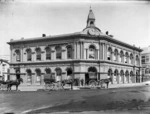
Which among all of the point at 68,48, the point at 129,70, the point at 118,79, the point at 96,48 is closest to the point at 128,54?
the point at 129,70

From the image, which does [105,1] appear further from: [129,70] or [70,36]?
[129,70]

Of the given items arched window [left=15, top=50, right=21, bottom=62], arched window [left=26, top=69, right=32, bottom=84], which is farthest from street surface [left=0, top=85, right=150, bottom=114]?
arched window [left=15, top=50, right=21, bottom=62]

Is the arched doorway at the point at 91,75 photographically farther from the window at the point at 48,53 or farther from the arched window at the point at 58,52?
the window at the point at 48,53

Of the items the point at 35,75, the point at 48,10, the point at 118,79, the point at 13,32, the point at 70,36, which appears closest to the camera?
the point at 48,10

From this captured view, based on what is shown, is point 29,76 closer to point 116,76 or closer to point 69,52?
point 69,52

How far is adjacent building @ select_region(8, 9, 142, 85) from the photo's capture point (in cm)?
2516

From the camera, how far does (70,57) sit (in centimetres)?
2581

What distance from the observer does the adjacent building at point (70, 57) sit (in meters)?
25.2

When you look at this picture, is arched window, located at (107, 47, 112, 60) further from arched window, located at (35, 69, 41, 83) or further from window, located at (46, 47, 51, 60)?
arched window, located at (35, 69, 41, 83)

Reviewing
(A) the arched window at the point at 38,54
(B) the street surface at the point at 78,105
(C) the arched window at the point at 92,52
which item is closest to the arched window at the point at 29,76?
(A) the arched window at the point at 38,54

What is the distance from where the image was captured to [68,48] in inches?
1025

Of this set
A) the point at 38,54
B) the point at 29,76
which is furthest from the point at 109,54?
the point at 29,76

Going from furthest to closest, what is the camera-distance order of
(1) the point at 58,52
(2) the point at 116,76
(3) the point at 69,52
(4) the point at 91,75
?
1. (2) the point at 116,76
2. (1) the point at 58,52
3. (3) the point at 69,52
4. (4) the point at 91,75

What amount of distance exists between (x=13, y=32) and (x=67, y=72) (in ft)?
55.3
